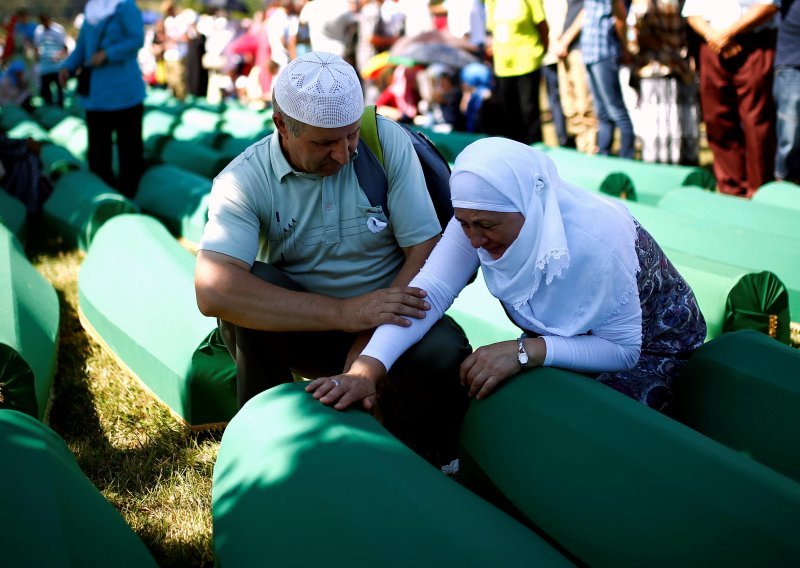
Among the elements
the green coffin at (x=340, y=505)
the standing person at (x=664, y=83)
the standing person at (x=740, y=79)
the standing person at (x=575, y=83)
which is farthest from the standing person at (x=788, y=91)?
the green coffin at (x=340, y=505)

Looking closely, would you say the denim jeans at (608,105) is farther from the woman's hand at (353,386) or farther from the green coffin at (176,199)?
the woman's hand at (353,386)

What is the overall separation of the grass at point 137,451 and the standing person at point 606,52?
4164mm

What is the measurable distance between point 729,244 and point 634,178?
1.94 m

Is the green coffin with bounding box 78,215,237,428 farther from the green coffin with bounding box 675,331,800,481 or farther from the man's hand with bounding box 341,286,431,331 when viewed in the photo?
the green coffin with bounding box 675,331,800,481

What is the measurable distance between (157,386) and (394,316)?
1.24 metres

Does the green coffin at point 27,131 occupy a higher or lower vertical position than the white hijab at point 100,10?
lower

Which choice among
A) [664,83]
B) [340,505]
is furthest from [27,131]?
A: [340,505]

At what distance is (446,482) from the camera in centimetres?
200

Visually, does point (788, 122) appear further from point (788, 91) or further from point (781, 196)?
point (781, 196)

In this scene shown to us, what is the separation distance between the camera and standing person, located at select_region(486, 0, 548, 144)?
736 cm

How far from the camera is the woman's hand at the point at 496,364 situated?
2361 millimetres

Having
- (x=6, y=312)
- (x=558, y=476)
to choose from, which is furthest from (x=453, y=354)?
(x=6, y=312)

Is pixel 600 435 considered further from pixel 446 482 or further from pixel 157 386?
pixel 157 386

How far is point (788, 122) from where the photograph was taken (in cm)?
535
